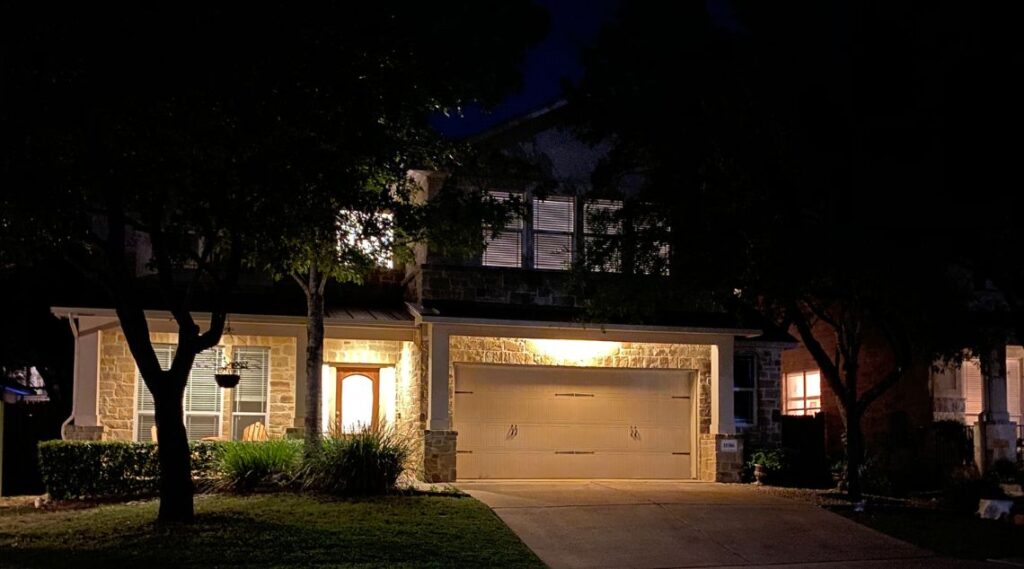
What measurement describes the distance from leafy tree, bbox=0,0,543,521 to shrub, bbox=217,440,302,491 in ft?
8.24

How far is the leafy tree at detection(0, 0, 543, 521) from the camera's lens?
12188mm

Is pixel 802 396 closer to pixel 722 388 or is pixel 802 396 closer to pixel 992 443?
pixel 992 443

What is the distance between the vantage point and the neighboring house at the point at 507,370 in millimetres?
19031

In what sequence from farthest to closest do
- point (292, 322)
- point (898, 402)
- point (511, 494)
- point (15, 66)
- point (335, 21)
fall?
1. point (898, 402)
2. point (292, 322)
3. point (511, 494)
4. point (335, 21)
5. point (15, 66)

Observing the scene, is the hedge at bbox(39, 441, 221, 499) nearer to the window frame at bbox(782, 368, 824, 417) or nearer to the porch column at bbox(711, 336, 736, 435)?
the porch column at bbox(711, 336, 736, 435)

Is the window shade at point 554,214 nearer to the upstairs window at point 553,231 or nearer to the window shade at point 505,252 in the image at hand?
the upstairs window at point 553,231

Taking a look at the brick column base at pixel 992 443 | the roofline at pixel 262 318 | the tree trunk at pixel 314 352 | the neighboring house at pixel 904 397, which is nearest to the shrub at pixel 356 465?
the tree trunk at pixel 314 352

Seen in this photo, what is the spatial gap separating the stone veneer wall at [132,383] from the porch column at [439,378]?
110 inches

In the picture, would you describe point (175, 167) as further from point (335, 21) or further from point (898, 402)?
point (898, 402)

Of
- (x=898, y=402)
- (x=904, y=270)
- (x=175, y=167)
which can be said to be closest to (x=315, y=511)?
(x=175, y=167)

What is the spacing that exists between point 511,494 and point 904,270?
6615 millimetres

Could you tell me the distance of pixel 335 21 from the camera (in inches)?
514

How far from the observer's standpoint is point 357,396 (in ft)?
70.3

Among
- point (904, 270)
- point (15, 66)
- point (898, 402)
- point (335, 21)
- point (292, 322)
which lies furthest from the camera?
point (898, 402)
